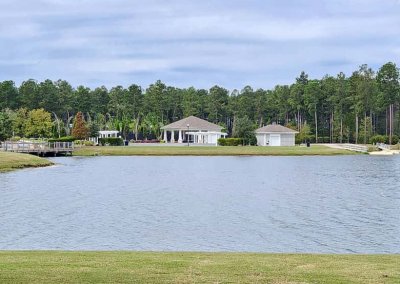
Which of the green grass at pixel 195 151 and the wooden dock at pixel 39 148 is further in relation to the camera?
the green grass at pixel 195 151

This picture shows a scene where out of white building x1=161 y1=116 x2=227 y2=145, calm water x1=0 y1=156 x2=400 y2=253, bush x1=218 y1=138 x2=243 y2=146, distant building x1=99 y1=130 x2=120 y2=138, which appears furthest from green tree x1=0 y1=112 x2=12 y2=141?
calm water x1=0 y1=156 x2=400 y2=253

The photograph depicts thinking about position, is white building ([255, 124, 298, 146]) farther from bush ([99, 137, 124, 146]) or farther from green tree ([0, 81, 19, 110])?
green tree ([0, 81, 19, 110])

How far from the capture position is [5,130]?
10831 centimetres

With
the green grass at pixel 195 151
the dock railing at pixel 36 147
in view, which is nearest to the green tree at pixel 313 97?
the green grass at pixel 195 151

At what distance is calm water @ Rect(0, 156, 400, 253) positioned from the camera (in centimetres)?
2473

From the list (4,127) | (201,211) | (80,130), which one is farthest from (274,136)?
(201,211)

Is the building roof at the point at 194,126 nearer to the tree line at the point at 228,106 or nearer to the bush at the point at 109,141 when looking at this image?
the tree line at the point at 228,106

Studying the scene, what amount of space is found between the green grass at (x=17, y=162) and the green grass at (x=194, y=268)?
50.8m

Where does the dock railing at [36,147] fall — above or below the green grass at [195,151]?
above

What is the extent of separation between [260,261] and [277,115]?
148 m

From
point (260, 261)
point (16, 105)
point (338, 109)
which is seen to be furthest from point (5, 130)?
point (260, 261)

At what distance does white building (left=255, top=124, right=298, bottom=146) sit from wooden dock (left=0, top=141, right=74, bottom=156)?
39.2 metres

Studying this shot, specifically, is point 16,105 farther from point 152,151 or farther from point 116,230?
point 116,230

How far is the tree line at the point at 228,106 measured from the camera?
5443 inches
